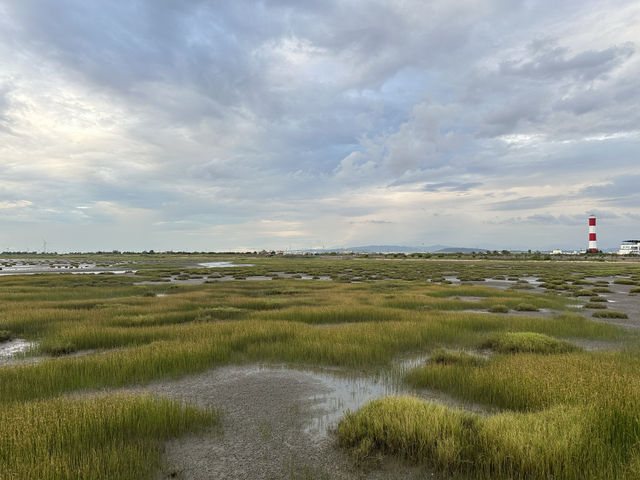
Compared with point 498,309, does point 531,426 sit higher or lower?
higher

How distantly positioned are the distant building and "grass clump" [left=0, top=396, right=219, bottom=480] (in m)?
217

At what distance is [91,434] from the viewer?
6656 millimetres

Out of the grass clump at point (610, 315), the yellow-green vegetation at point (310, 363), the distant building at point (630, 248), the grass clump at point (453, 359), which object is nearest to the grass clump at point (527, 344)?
the yellow-green vegetation at point (310, 363)

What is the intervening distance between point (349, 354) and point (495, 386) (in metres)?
5.09

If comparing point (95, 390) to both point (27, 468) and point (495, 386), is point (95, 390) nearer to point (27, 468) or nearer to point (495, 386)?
point (27, 468)

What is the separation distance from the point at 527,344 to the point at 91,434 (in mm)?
13952

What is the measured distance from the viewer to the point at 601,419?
667 cm

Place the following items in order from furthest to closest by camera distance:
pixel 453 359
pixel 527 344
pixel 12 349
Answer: pixel 12 349 → pixel 527 344 → pixel 453 359

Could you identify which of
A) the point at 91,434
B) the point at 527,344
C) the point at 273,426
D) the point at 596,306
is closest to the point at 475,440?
the point at 273,426

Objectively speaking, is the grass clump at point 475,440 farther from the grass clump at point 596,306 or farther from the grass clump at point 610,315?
the grass clump at point 596,306

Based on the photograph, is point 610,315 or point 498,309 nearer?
point 610,315

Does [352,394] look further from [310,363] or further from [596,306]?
[596,306]

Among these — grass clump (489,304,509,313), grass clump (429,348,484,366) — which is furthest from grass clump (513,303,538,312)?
grass clump (429,348,484,366)

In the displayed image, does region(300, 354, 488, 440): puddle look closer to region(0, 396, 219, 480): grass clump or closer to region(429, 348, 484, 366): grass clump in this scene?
region(429, 348, 484, 366): grass clump
